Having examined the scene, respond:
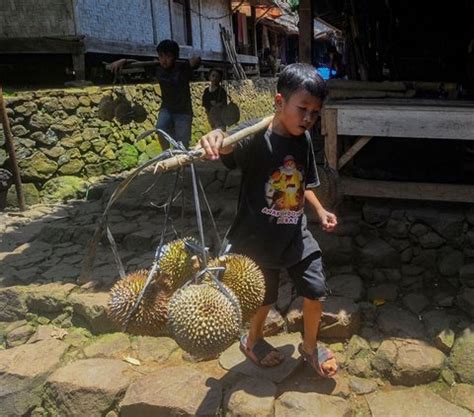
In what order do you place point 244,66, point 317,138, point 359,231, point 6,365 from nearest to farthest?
1. point 6,365
2. point 359,231
3. point 317,138
4. point 244,66

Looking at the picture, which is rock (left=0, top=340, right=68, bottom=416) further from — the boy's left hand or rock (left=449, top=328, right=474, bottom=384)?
rock (left=449, top=328, right=474, bottom=384)

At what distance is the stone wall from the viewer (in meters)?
6.98

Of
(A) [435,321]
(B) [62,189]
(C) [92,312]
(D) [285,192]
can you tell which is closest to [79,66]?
(B) [62,189]

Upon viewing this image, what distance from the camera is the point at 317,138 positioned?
25.3 ft

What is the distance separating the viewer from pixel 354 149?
4.35 meters

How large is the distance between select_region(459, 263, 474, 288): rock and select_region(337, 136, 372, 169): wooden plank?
→ 1327 millimetres

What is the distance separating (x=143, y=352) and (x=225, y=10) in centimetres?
1302

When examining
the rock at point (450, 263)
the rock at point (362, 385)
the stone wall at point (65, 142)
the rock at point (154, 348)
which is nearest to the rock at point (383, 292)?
the rock at point (450, 263)

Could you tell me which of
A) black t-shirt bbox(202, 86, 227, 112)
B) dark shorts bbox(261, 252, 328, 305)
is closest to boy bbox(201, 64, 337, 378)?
dark shorts bbox(261, 252, 328, 305)

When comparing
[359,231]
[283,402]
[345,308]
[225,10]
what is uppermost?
[225,10]

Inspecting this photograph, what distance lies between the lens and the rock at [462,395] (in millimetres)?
2930

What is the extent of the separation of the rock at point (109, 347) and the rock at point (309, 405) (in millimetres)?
1296

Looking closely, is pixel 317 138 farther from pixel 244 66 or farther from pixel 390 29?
pixel 244 66

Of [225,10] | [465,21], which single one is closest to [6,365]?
[465,21]
